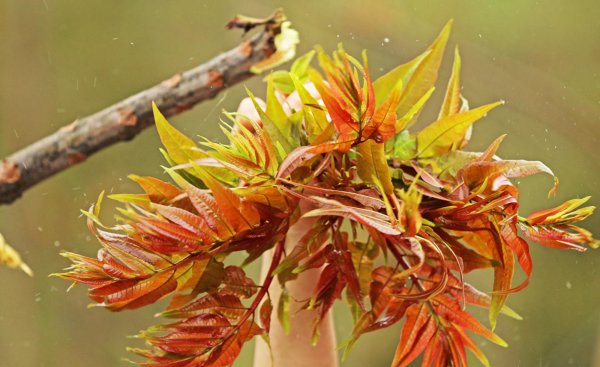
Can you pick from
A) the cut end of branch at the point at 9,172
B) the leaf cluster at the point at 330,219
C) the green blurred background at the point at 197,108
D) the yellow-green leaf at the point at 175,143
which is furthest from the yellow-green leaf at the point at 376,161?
the cut end of branch at the point at 9,172

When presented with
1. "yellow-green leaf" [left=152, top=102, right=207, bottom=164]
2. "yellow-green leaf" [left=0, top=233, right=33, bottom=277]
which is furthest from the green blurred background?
"yellow-green leaf" [left=152, top=102, right=207, bottom=164]

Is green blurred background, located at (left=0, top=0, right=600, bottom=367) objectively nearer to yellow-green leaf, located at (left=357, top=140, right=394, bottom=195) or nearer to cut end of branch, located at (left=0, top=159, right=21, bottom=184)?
cut end of branch, located at (left=0, top=159, right=21, bottom=184)

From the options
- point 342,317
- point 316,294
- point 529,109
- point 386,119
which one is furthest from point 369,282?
point 529,109

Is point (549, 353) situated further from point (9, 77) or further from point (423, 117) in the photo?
point (9, 77)

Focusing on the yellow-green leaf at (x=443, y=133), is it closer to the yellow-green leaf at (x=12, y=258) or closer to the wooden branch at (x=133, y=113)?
the wooden branch at (x=133, y=113)

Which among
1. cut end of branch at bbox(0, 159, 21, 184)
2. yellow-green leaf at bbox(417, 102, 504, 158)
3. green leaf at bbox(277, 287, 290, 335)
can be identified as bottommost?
green leaf at bbox(277, 287, 290, 335)

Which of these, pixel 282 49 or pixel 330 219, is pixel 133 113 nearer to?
pixel 282 49
